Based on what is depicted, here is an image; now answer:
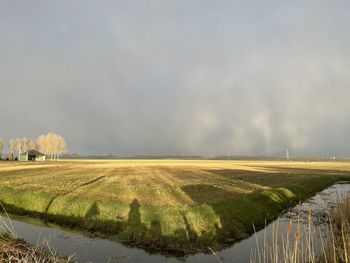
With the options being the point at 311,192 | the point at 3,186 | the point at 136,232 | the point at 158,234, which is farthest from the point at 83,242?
the point at 311,192

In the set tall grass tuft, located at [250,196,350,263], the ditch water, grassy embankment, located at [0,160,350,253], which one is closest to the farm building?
grassy embankment, located at [0,160,350,253]

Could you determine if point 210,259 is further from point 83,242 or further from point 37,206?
point 37,206

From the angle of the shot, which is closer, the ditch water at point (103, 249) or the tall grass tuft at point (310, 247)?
the tall grass tuft at point (310, 247)

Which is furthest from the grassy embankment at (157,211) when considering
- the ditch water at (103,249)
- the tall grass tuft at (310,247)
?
the tall grass tuft at (310,247)

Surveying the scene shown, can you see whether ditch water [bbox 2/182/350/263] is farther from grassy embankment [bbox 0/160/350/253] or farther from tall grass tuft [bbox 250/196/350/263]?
tall grass tuft [bbox 250/196/350/263]

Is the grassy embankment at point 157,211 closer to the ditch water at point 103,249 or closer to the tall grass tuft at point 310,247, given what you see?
the ditch water at point 103,249

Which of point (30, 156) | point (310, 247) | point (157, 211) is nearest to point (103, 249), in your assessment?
point (157, 211)

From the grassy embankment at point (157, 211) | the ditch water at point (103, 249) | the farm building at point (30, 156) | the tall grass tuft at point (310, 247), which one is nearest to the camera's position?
the tall grass tuft at point (310, 247)

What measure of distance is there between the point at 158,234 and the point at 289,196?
24.3 metres

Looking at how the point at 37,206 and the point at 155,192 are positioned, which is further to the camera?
the point at 155,192

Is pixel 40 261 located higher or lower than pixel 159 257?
higher

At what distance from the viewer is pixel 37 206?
32.9m

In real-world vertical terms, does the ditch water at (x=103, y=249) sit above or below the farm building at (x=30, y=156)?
below

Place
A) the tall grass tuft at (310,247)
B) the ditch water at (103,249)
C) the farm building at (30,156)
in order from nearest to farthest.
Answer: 1. the tall grass tuft at (310,247)
2. the ditch water at (103,249)
3. the farm building at (30,156)
